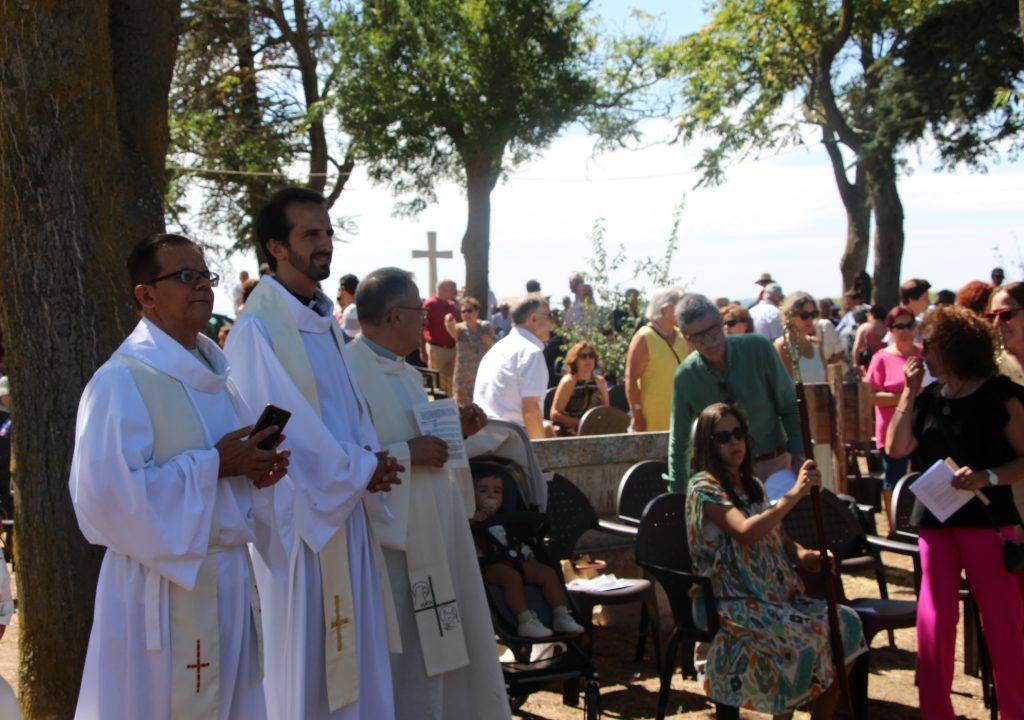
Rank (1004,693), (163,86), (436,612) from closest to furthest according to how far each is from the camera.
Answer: (436,612)
(1004,693)
(163,86)

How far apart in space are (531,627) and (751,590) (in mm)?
1002

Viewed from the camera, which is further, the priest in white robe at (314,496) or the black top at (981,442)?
the black top at (981,442)

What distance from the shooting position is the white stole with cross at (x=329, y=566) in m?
4.55

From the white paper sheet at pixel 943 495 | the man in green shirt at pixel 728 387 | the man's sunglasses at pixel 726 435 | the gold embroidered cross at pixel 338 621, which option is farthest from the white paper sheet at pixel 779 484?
the gold embroidered cross at pixel 338 621

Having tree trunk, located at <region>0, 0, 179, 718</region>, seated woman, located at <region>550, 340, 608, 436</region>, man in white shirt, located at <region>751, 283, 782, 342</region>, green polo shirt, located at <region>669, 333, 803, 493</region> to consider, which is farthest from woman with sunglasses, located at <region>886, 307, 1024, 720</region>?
man in white shirt, located at <region>751, 283, 782, 342</region>

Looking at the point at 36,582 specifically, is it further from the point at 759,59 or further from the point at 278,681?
the point at 759,59

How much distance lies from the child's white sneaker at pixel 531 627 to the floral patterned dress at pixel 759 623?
0.69 metres

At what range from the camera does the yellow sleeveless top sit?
862 cm

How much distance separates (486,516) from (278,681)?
5.61 ft

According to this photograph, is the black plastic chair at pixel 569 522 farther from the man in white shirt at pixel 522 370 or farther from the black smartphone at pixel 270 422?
the black smartphone at pixel 270 422

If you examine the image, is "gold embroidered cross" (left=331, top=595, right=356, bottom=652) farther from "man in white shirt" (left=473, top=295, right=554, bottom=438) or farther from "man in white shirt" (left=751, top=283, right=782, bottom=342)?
"man in white shirt" (left=751, top=283, right=782, bottom=342)

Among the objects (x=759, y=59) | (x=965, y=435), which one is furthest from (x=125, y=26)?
(x=759, y=59)

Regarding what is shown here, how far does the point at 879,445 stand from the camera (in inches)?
400

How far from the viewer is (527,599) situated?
6.01 m
